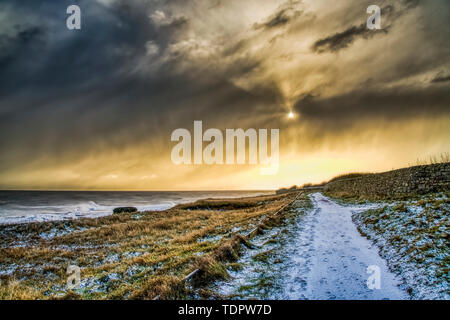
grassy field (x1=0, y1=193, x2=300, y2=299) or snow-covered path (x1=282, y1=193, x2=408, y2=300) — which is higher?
snow-covered path (x1=282, y1=193, x2=408, y2=300)

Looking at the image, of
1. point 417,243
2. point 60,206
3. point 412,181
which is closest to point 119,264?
point 417,243

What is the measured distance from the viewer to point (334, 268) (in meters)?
7.44

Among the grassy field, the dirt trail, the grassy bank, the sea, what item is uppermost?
the grassy bank

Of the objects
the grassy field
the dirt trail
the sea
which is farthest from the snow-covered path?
the sea

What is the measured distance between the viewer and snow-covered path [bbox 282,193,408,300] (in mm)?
5788

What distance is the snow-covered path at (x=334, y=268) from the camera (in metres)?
5.79

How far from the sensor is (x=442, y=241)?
7812 mm

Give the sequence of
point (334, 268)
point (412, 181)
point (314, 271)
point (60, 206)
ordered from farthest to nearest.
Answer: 1. point (60, 206)
2. point (412, 181)
3. point (334, 268)
4. point (314, 271)

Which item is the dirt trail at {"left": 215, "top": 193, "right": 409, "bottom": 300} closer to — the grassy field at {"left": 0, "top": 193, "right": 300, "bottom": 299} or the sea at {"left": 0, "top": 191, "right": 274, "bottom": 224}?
the grassy field at {"left": 0, "top": 193, "right": 300, "bottom": 299}

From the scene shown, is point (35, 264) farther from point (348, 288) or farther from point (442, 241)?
point (442, 241)

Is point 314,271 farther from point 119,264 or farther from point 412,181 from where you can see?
point 412,181
